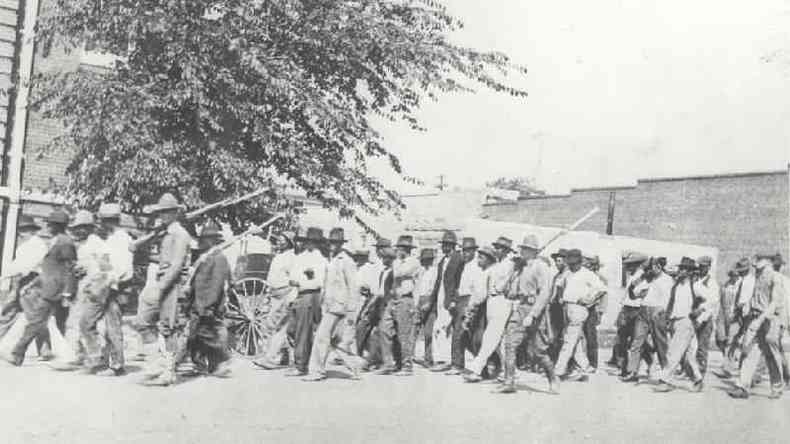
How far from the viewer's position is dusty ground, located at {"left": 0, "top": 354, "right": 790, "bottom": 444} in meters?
6.25

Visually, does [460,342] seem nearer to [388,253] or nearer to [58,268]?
[388,253]

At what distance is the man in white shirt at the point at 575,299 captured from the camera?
1010cm

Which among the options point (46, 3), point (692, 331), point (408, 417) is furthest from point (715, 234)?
point (408, 417)

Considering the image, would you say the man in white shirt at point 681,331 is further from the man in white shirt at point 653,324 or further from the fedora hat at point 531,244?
the fedora hat at point 531,244

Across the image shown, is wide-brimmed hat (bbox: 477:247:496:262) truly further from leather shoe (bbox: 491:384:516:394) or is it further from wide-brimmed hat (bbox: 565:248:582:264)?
leather shoe (bbox: 491:384:516:394)

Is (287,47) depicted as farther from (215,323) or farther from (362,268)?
(215,323)

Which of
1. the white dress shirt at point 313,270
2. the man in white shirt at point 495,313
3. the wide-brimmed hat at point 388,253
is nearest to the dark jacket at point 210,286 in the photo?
the white dress shirt at point 313,270

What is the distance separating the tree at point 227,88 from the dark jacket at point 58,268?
2.30 m

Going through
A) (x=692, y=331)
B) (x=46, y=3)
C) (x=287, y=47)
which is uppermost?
(x=46, y=3)

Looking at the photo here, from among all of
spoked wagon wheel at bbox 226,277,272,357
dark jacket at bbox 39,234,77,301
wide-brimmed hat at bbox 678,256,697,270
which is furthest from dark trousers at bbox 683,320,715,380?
dark jacket at bbox 39,234,77,301

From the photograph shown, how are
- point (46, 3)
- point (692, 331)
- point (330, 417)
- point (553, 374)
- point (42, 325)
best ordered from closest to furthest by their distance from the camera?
point (330, 417) < point (42, 325) < point (553, 374) < point (692, 331) < point (46, 3)

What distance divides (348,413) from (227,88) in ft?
18.8

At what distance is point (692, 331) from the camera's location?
10320 millimetres

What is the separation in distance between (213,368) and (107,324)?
3.83 ft
